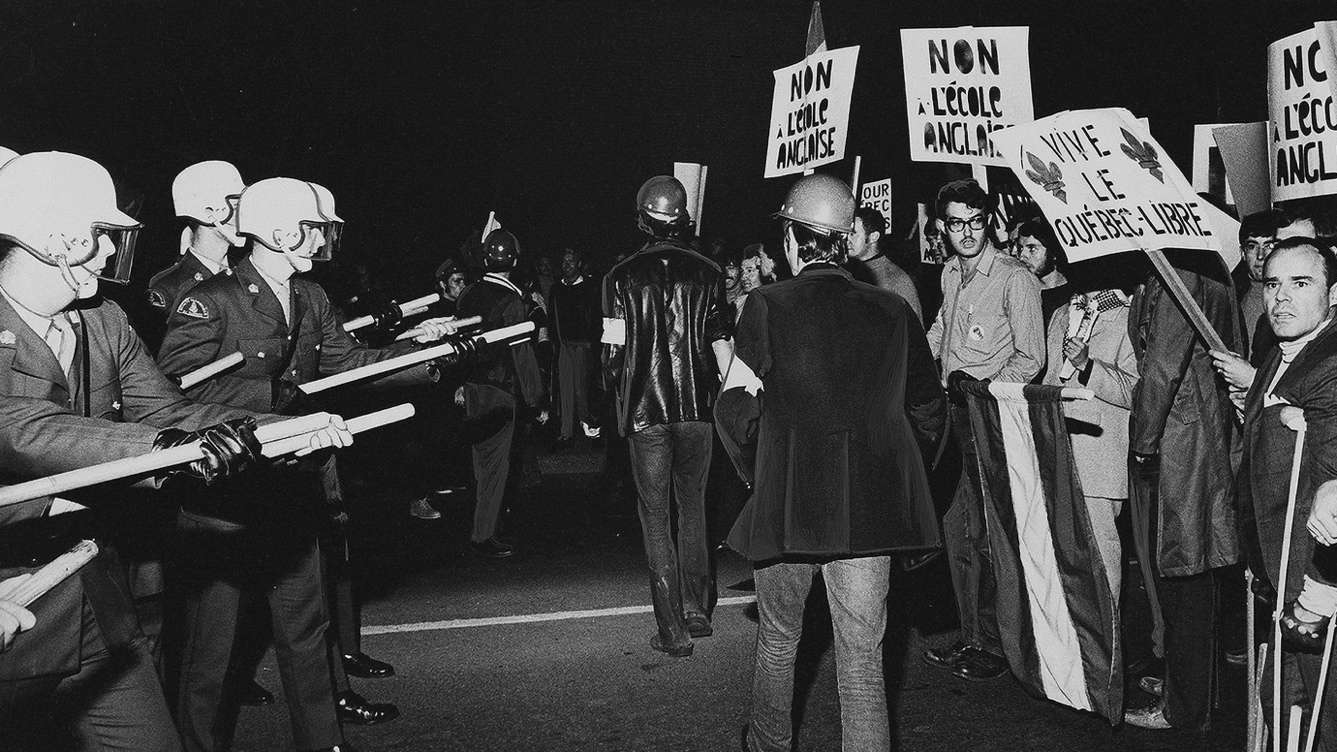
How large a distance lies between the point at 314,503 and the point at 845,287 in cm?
238

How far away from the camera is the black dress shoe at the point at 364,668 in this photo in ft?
18.2

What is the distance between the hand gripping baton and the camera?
2668 mm

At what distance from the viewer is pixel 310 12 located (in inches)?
645

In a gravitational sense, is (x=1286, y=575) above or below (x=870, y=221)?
below

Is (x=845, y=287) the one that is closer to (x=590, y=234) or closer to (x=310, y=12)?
(x=310, y=12)

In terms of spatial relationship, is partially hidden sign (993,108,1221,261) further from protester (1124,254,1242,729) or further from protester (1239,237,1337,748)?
protester (1239,237,1337,748)

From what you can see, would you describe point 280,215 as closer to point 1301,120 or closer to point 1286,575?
point 1286,575

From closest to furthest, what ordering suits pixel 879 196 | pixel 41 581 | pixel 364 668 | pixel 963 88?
1. pixel 41 581
2. pixel 364 668
3. pixel 963 88
4. pixel 879 196

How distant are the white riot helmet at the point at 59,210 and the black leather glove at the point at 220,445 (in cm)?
57

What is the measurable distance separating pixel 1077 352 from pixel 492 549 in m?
4.61

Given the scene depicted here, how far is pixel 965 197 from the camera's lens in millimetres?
5586

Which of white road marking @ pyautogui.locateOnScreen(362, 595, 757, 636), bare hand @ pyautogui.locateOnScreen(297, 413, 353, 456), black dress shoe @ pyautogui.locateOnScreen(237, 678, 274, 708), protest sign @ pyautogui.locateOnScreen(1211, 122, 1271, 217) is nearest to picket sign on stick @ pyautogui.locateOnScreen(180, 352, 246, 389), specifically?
bare hand @ pyautogui.locateOnScreen(297, 413, 353, 456)

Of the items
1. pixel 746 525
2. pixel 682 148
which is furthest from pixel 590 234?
pixel 746 525

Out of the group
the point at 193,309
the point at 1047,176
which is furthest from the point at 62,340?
the point at 1047,176
